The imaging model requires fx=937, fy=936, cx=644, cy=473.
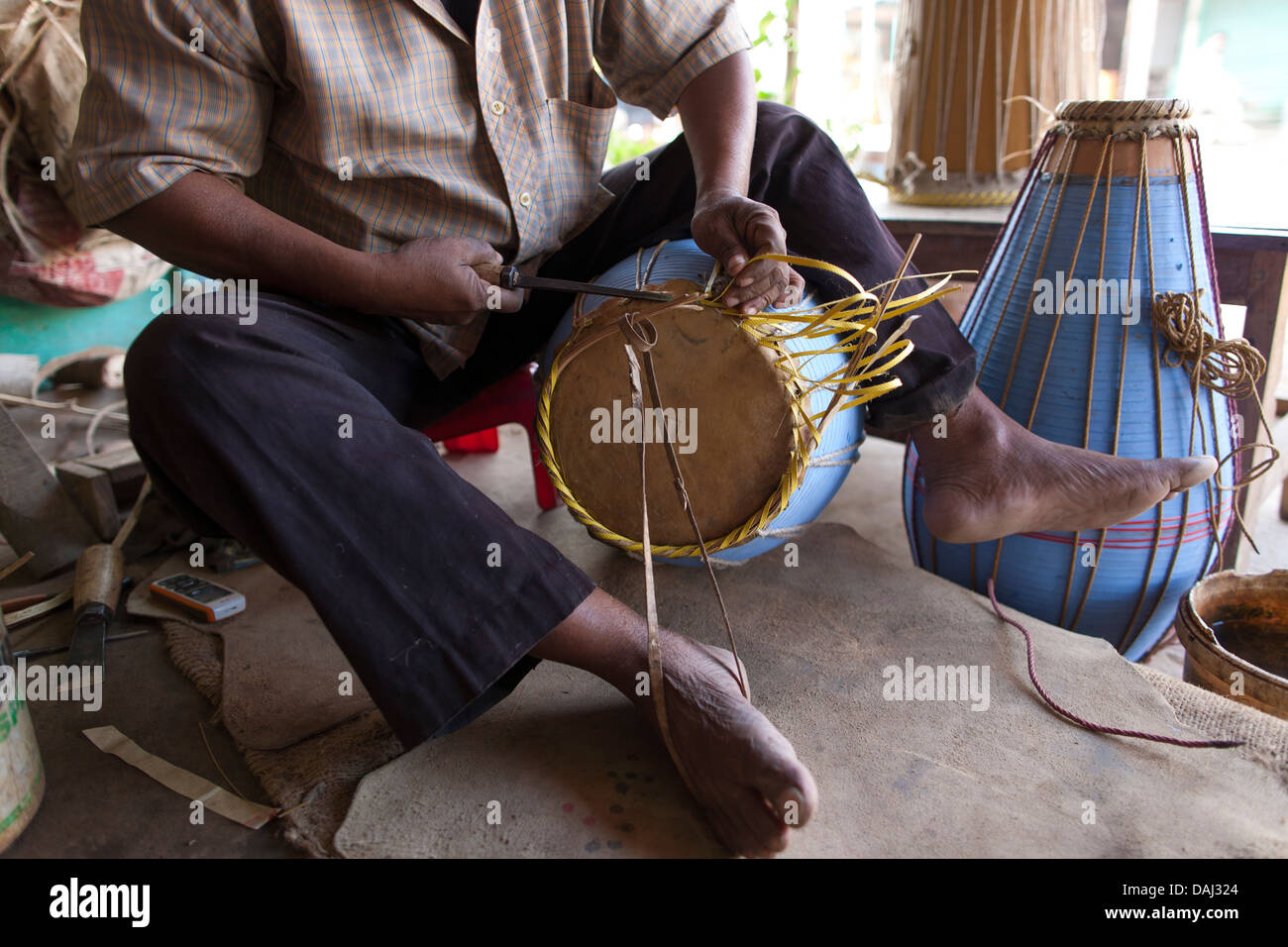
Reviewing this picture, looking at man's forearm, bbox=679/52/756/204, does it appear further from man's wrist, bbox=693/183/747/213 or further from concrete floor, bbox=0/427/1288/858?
→ concrete floor, bbox=0/427/1288/858

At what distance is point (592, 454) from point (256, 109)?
0.71 meters

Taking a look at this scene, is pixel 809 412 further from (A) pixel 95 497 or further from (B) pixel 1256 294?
(A) pixel 95 497

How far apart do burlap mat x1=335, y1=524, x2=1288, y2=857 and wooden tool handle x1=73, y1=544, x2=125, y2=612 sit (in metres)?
0.82

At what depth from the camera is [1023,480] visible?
1558 mm

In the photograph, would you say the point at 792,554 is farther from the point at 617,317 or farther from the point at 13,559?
the point at 13,559

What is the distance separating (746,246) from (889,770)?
0.77 metres

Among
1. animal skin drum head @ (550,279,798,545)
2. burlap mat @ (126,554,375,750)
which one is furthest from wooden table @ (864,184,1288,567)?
burlap mat @ (126,554,375,750)

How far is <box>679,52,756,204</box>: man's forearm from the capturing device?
150cm

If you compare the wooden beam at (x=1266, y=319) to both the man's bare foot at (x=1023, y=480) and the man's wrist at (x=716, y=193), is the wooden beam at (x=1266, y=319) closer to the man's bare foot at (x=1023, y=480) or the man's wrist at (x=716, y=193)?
the man's bare foot at (x=1023, y=480)

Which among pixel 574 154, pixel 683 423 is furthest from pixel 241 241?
pixel 683 423

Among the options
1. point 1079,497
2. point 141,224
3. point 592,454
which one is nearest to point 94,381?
point 141,224

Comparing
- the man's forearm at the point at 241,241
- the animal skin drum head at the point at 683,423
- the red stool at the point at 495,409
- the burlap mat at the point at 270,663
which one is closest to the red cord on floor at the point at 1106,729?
the animal skin drum head at the point at 683,423

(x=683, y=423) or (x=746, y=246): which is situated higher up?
(x=746, y=246)
